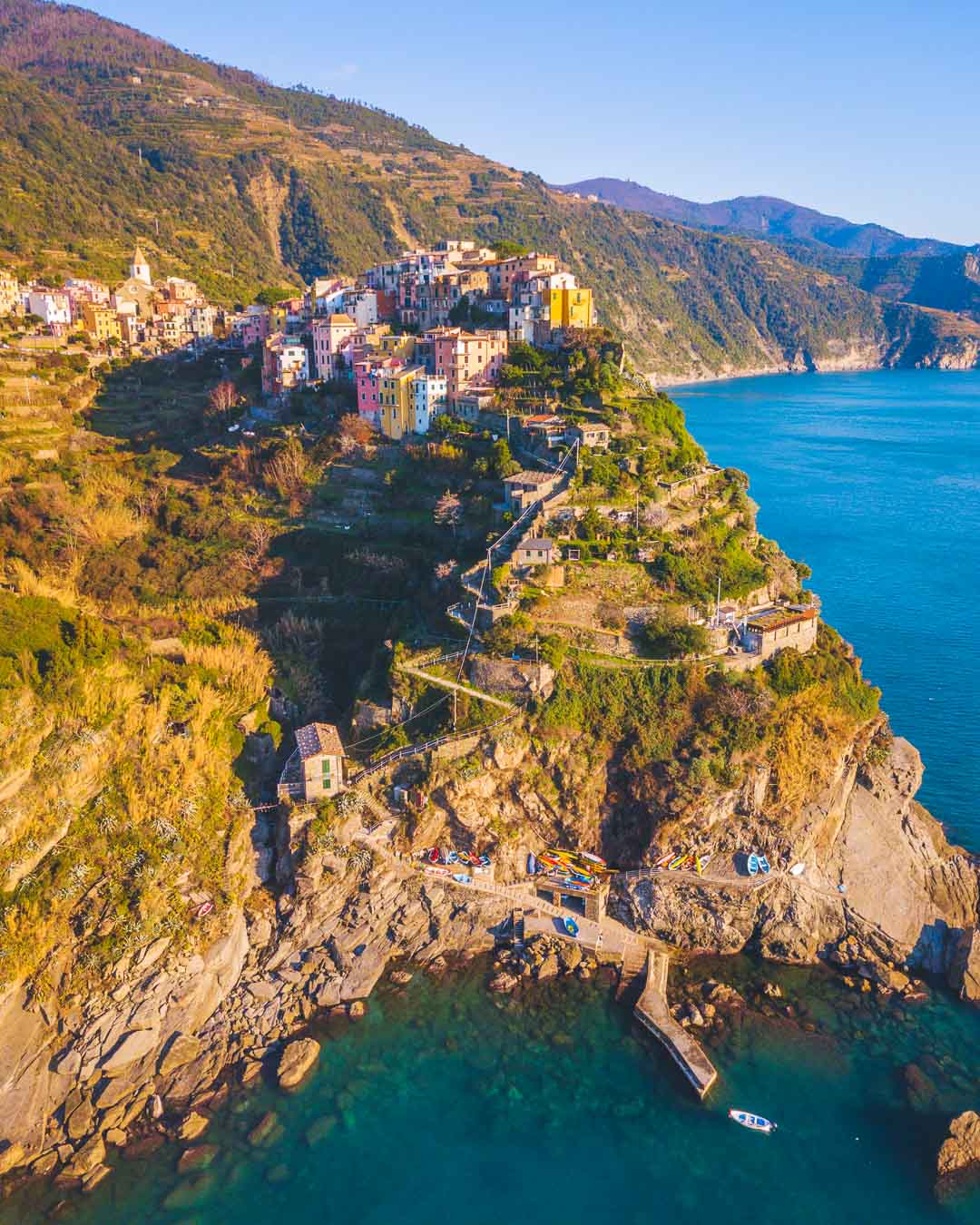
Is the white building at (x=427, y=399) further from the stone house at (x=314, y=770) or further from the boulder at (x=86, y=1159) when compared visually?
the boulder at (x=86, y=1159)

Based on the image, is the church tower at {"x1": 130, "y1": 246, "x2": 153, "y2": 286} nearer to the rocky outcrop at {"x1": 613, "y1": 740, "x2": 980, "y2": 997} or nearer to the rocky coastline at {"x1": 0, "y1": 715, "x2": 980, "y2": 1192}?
the rocky coastline at {"x1": 0, "y1": 715, "x2": 980, "y2": 1192}

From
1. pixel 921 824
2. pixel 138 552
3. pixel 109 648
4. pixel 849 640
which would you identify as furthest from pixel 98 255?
pixel 921 824

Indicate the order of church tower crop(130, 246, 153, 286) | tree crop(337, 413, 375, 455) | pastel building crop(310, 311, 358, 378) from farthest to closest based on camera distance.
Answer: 1. church tower crop(130, 246, 153, 286)
2. pastel building crop(310, 311, 358, 378)
3. tree crop(337, 413, 375, 455)

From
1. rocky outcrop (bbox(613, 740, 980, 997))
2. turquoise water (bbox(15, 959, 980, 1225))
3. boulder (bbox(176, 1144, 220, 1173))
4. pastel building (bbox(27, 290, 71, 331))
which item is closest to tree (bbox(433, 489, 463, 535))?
rocky outcrop (bbox(613, 740, 980, 997))

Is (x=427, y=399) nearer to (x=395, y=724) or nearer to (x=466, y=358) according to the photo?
(x=466, y=358)

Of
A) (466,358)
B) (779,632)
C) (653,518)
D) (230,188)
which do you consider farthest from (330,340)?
(230,188)

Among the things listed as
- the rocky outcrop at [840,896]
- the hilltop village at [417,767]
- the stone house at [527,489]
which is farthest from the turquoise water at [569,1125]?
the stone house at [527,489]

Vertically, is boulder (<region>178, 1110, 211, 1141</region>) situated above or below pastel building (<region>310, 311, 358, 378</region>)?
below
